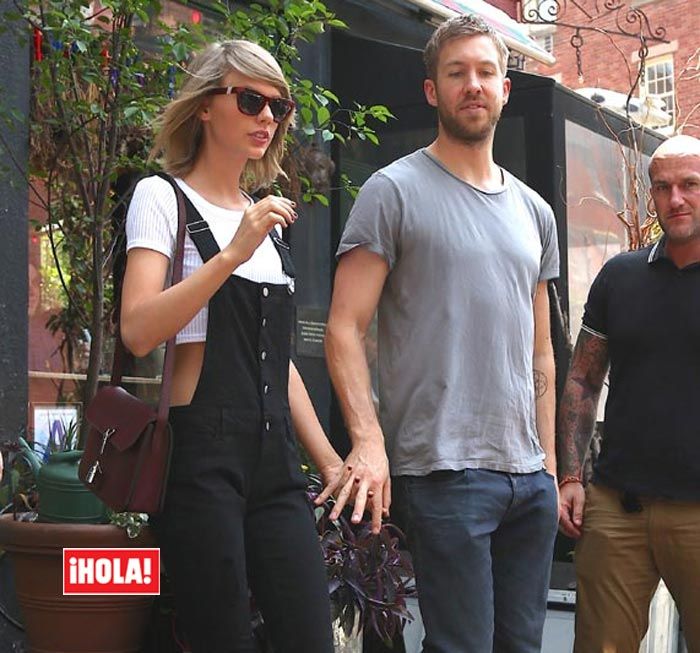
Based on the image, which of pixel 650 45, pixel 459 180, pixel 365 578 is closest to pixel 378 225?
pixel 459 180

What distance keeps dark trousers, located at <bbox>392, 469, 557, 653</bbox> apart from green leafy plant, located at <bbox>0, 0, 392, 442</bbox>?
2.08 metres

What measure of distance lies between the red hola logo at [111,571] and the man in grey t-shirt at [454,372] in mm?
1158

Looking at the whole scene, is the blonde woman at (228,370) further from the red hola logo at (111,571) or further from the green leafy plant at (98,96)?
the green leafy plant at (98,96)

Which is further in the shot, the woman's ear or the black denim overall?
the woman's ear

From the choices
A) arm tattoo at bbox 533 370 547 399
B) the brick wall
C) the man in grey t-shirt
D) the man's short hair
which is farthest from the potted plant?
the brick wall

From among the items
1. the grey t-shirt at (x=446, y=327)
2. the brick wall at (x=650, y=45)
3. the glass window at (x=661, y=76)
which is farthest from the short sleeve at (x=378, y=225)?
Answer: the glass window at (x=661, y=76)

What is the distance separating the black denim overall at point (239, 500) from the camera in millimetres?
2553

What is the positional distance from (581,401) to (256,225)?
6.01 ft

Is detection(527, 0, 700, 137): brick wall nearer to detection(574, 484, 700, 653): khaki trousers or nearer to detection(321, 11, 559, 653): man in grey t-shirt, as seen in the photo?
detection(574, 484, 700, 653): khaki trousers

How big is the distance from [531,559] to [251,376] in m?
0.89

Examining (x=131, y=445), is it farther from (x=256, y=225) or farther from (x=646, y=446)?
(x=646, y=446)

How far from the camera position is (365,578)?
453 centimetres

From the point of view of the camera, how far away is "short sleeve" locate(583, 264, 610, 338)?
3967 mm

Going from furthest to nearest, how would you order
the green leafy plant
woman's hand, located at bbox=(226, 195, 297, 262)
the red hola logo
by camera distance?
the green leafy plant < the red hola logo < woman's hand, located at bbox=(226, 195, 297, 262)
